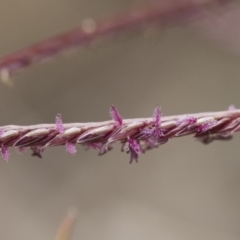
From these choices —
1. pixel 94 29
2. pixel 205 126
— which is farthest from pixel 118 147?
pixel 205 126

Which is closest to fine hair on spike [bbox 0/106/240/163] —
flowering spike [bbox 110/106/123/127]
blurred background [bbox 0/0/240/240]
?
flowering spike [bbox 110/106/123/127]

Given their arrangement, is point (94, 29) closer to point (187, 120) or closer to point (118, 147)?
point (187, 120)

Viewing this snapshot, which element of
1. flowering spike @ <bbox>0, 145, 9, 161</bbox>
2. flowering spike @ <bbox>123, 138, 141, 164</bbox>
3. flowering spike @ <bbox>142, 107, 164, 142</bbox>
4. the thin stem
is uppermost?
the thin stem

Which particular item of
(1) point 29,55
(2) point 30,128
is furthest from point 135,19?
(2) point 30,128

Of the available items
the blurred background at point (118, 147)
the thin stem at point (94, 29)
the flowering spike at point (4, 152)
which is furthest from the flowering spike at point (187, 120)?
the blurred background at point (118, 147)

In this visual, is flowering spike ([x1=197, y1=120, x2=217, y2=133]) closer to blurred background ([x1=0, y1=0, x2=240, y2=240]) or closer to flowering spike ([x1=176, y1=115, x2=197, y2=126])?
flowering spike ([x1=176, y1=115, x2=197, y2=126])

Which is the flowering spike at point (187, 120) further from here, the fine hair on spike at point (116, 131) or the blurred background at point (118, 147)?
the blurred background at point (118, 147)
